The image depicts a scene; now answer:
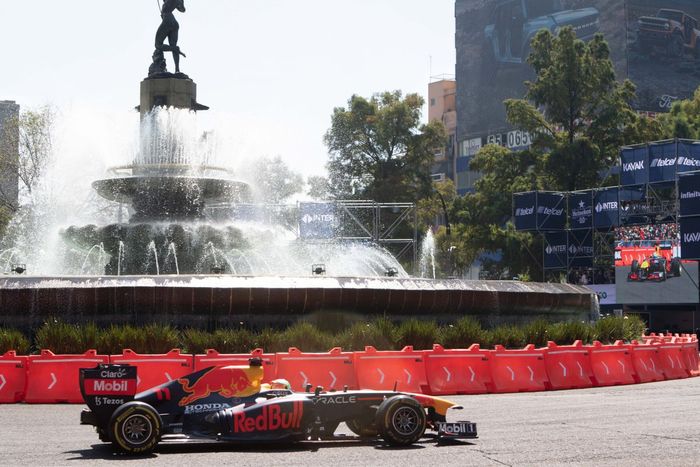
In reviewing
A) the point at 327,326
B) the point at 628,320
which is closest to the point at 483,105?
the point at 628,320

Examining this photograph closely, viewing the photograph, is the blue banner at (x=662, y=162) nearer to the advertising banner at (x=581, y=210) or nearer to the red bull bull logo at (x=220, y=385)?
the advertising banner at (x=581, y=210)

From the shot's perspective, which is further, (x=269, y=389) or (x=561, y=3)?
(x=561, y=3)

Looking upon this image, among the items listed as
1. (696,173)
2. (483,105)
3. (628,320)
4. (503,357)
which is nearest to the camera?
(503,357)

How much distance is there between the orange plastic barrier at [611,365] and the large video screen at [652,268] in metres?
27.6

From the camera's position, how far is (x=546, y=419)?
14164mm

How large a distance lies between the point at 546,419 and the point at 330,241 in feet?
121

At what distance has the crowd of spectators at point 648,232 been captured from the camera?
4888 cm

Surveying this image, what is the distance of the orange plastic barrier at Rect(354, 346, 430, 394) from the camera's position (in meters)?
17.9

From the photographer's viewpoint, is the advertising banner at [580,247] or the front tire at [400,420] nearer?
the front tire at [400,420]

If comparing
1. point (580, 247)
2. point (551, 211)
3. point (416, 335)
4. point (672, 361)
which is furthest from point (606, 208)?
point (416, 335)

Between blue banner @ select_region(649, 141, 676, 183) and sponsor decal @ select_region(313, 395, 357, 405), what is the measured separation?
38.8 metres

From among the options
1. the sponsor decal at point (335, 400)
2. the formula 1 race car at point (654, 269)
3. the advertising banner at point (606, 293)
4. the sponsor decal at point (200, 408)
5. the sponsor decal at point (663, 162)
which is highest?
the sponsor decal at point (663, 162)

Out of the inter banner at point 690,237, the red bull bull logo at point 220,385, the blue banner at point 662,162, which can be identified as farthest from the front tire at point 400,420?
the blue banner at point 662,162

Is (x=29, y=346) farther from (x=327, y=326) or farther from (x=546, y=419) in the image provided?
(x=546, y=419)
